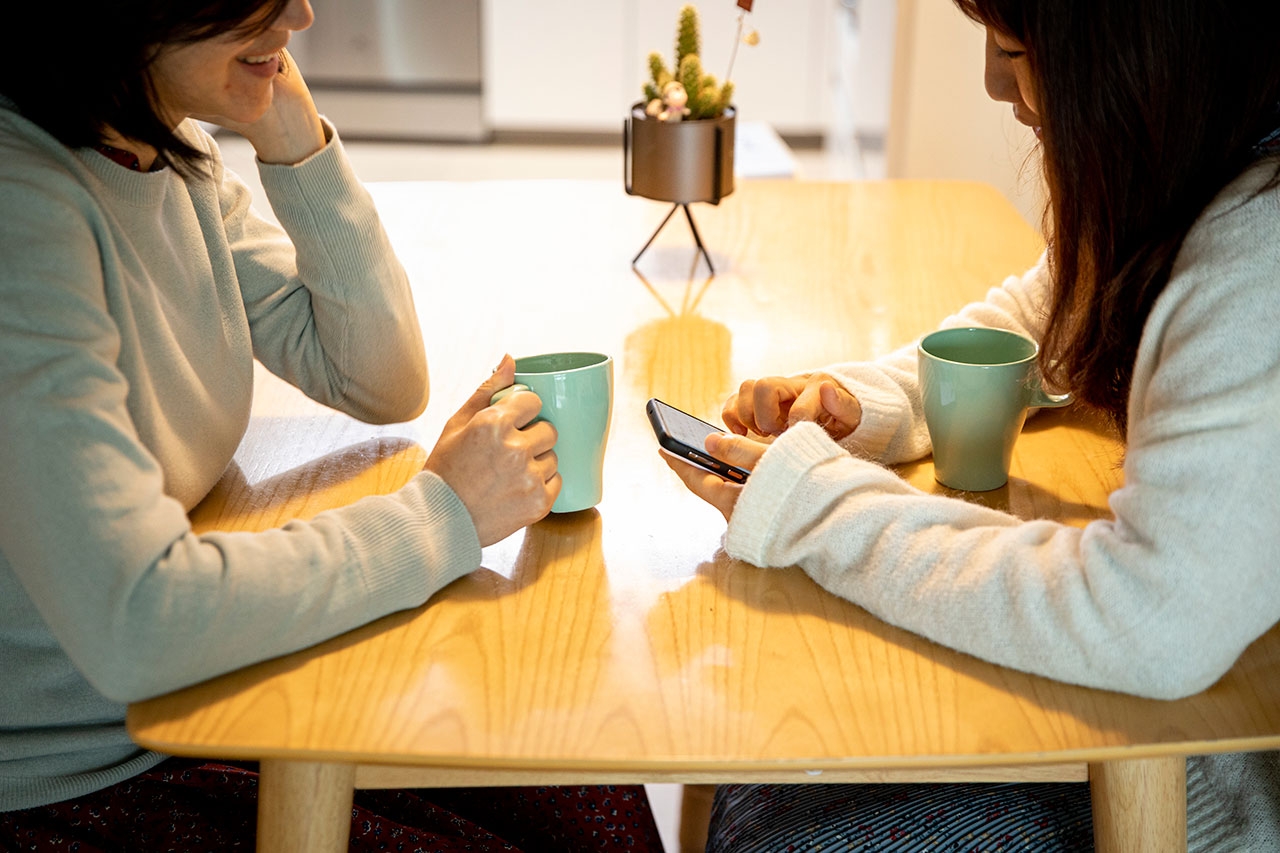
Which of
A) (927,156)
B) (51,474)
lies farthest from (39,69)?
(927,156)

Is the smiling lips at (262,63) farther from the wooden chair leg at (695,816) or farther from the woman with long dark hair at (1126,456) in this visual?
the wooden chair leg at (695,816)

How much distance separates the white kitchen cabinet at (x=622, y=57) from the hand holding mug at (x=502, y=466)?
315 cm

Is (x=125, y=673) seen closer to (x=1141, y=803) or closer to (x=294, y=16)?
(x=294, y=16)

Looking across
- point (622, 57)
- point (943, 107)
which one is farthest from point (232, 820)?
point (622, 57)

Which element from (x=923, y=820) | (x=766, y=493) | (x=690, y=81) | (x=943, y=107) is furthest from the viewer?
(x=943, y=107)

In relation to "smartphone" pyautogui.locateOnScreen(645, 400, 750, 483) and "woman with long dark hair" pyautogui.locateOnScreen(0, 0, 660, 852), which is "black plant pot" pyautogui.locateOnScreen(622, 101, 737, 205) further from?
"smartphone" pyautogui.locateOnScreen(645, 400, 750, 483)

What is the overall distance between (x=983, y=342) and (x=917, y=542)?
10.5 inches

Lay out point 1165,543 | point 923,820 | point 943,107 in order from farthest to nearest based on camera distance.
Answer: point 943,107
point 923,820
point 1165,543

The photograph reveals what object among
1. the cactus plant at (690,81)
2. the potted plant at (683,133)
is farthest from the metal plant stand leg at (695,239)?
the cactus plant at (690,81)

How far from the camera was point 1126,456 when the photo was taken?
2.39 feet

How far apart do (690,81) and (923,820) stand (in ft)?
2.80

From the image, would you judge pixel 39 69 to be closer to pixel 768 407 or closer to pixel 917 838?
pixel 768 407

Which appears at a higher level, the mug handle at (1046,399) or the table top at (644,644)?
the mug handle at (1046,399)

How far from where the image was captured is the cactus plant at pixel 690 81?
1.41 meters
